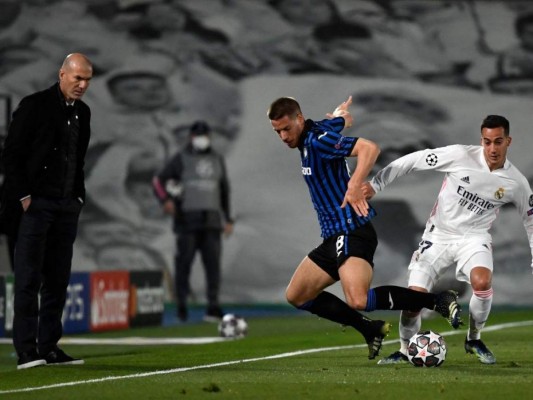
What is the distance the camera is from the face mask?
617 inches

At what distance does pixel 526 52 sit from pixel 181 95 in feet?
18.8

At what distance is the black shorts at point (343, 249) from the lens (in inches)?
316

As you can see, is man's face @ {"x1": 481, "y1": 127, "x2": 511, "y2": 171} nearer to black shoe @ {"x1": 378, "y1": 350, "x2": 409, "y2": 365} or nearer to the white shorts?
the white shorts

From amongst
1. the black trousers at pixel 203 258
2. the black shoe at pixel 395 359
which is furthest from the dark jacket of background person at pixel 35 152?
the black trousers at pixel 203 258

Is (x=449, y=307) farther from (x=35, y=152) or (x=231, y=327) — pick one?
(x=231, y=327)

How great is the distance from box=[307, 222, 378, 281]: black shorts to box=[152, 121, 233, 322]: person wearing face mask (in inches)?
281

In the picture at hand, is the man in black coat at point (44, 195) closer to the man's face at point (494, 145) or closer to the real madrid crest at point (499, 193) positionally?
the man's face at point (494, 145)

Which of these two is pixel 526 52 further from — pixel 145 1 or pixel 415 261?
pixel 415 261

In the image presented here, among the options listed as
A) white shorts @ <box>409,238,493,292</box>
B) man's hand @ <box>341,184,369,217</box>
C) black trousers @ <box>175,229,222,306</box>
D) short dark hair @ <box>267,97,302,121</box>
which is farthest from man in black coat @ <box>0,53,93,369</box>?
black trousers @ <box>175,229,222,306</box>

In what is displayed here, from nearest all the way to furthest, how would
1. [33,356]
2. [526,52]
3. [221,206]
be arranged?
[33,356], [221,206], [526,52]

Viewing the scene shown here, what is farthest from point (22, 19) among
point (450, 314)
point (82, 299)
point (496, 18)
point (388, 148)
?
point (450, 314)

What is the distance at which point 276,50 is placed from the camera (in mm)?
20938

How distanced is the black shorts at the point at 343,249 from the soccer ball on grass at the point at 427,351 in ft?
1.90

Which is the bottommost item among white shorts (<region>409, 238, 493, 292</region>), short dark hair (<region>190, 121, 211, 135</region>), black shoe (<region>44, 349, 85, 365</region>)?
black shoe (<region>44, 349, 85, 365</region>)
